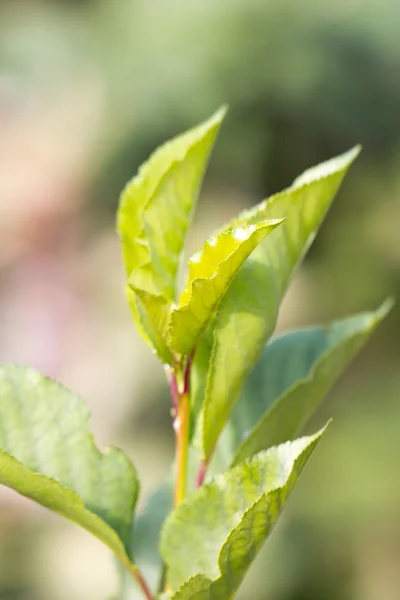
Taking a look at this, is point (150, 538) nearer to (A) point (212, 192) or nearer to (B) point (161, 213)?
(B) point (161, 213)

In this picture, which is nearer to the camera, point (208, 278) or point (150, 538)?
point (208, 278)

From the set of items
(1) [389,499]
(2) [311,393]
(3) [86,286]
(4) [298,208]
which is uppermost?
(4) [298,208]

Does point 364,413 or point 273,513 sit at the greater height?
point 273,513

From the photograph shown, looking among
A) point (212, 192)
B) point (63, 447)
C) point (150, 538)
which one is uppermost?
point (63, 447)

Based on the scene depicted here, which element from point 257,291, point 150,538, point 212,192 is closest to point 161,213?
point 257,291

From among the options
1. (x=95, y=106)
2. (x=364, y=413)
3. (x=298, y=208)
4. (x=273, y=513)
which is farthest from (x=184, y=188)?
(x=95, y=106)

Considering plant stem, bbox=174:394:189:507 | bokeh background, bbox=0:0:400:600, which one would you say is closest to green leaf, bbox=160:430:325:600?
plant stem, bbox=174:394:189:507

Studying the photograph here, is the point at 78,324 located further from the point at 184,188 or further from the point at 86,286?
the point at 184,188
